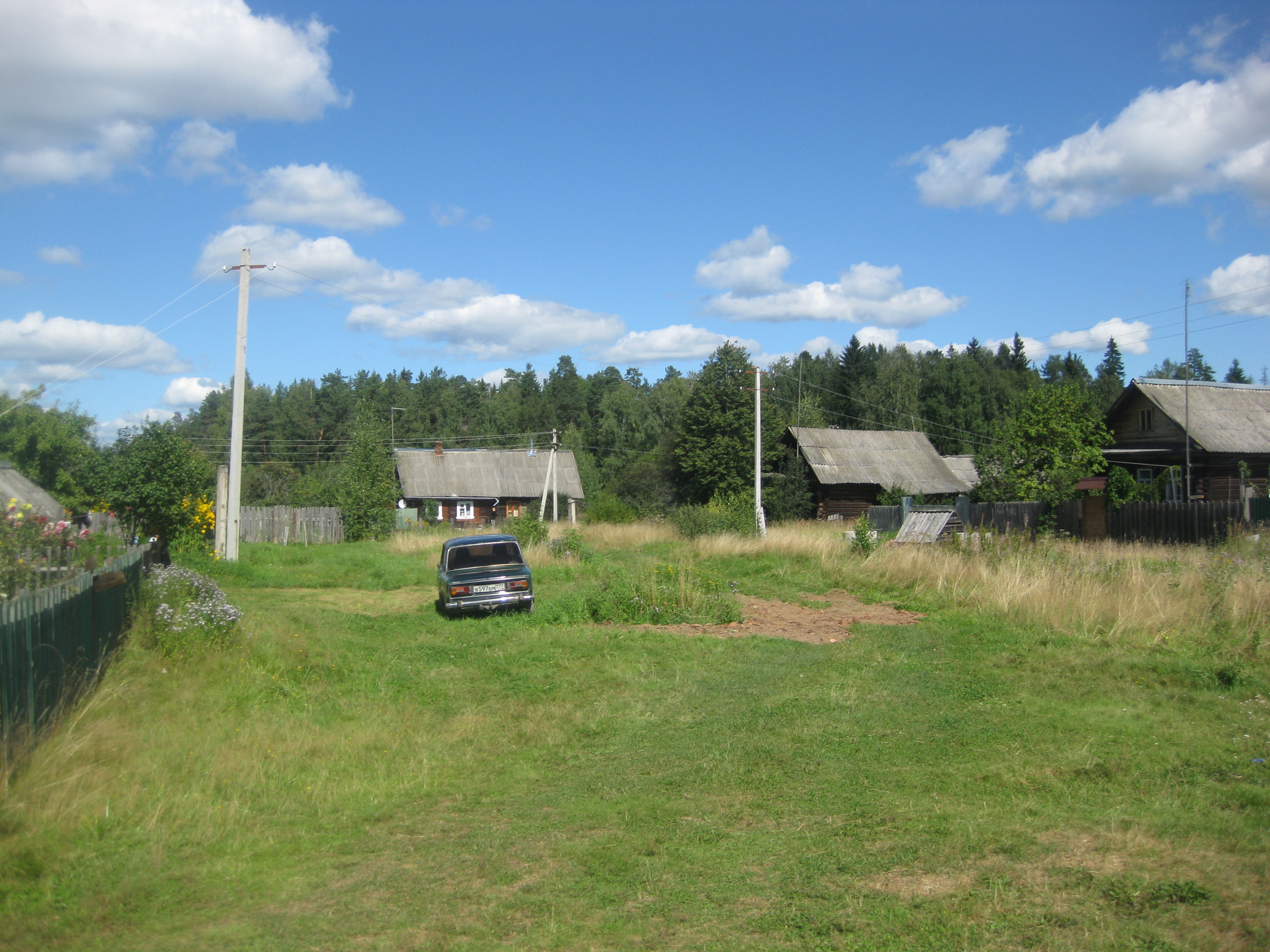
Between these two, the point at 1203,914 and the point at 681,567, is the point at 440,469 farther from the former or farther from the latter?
the point at 1203,914

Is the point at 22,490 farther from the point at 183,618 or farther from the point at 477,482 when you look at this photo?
the point at 477,482

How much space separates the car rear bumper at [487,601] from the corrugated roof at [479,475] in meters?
37.4

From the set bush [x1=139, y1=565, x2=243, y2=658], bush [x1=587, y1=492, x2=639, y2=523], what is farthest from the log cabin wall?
bush [x1=139, y1=565, x2=243, y2=658]

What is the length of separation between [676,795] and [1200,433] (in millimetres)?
33326

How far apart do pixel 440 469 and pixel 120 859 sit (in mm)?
50480

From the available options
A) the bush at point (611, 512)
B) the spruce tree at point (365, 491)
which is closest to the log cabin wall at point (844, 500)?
the bush at point (611, 512)

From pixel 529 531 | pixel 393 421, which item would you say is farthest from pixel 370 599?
pixel 393 421

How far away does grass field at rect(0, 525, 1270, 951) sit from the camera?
421cm

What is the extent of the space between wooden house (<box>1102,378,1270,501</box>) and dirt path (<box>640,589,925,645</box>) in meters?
21.2

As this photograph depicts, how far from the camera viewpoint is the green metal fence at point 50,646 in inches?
227

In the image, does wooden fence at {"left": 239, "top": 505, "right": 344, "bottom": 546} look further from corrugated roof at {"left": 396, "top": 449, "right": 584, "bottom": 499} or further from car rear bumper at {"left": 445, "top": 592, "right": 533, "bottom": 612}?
car rear bumper at {"left": 445, "top": 592, "right": 533, "bottom": 612}

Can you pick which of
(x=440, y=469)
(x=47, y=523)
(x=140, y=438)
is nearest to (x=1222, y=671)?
(x=47, y=523)

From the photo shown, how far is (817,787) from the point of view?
6.24 metres

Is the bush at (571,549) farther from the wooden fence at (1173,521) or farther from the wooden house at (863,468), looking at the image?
the wooden house at (863,468)
